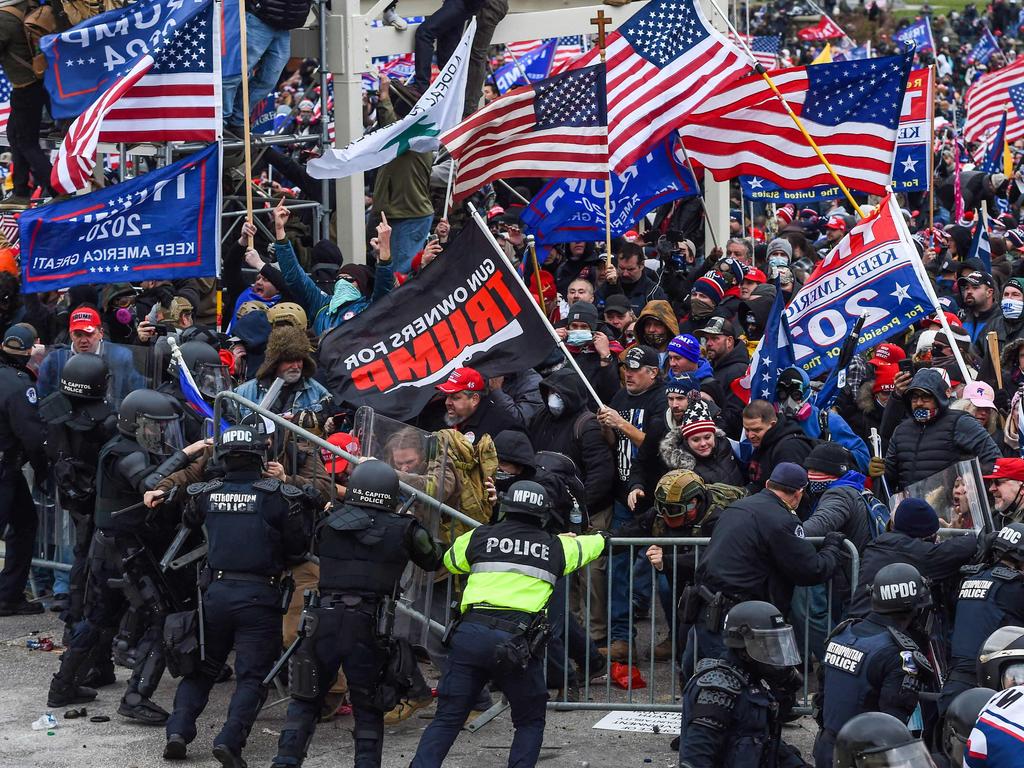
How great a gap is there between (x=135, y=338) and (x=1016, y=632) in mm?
8325

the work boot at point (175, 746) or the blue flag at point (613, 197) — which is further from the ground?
the blue flag at point (613, 197)

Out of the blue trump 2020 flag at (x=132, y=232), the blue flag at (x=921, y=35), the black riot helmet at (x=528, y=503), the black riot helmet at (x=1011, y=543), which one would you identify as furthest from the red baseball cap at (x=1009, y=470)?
the blue flag at (x=921, y=35)

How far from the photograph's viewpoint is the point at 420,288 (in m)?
11.4

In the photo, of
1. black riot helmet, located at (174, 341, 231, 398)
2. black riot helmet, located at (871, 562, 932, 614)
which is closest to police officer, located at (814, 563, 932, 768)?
black riot helmet, located at (871, 562, 932, 614)

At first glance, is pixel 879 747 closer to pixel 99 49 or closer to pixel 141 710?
pixel 141 710

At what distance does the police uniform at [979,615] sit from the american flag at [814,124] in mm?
5591

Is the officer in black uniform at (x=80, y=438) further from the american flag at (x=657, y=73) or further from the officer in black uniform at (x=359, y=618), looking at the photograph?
the american flag at (x=657, y=73)

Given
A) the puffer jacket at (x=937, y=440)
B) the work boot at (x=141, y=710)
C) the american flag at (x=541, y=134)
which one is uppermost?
the american flag at (x=541, y=134)

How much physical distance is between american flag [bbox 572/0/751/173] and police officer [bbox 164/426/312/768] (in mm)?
5161

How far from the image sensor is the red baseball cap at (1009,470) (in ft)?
31.3

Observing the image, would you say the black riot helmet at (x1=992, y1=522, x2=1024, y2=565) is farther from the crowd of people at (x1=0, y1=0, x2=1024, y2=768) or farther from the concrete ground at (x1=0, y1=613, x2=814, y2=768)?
the concrete ground at (x1=0, y1=613, x2=814, y2=768)

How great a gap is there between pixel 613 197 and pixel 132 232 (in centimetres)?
445

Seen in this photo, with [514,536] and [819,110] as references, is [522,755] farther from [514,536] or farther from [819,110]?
[819,110]

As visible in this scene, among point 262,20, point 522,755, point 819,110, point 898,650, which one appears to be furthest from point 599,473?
point 262,20
